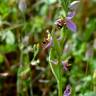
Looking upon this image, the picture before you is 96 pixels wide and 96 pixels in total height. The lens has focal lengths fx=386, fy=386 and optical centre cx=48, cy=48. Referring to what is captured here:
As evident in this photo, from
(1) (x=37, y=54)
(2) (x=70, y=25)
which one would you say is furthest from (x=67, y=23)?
(1) (x=37, y=54)

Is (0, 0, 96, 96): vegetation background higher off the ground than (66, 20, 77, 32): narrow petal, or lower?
lower

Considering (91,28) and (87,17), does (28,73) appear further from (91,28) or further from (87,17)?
(87,17)

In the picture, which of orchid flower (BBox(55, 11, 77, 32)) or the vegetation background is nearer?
orchid flower (BBox(55, 11, 77, 32))

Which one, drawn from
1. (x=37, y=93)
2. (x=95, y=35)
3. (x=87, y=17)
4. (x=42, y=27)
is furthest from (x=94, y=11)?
(x=37, y=93)

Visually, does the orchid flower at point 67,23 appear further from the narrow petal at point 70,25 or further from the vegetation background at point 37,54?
the vegetation background at point 37,54

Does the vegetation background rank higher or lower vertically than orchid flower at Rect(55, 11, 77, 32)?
lower

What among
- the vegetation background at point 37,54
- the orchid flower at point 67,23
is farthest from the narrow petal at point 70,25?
the vegetation background at point 37,54

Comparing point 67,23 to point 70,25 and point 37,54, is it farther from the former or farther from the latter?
point 37,54

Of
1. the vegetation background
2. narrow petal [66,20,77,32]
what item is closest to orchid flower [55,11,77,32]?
narrow petal [66,20,77,32]

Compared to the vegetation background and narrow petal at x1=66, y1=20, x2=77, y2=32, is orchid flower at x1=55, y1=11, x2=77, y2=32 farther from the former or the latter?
the vegetation background

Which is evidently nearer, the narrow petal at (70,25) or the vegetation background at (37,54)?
the narrow petal at (70,25)
